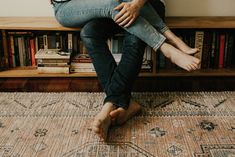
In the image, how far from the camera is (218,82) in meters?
2.06

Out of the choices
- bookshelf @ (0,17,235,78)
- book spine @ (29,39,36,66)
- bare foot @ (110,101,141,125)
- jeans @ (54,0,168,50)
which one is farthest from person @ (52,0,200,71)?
book spine @ (29,39,36,66)

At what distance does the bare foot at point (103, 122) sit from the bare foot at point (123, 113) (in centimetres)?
2

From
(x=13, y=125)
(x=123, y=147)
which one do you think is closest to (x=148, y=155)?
(x=123, y=147)

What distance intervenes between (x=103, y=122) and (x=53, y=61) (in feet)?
2.29

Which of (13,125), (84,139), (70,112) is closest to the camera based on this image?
(84,139)

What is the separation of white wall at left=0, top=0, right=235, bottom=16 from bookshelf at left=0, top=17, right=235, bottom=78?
0.23 feet

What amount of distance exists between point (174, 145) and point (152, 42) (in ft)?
1.56

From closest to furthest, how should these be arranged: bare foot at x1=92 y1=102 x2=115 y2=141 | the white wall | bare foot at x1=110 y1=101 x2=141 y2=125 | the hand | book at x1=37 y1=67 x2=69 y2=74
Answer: bare foot at x1=92 y1=102 x2=115 y2=141 → bare foot at x1=110 y1=101 x2=141 y2=125 → the hand → book at x1=37 y1=67 x2=69 y2=74 → the white wall

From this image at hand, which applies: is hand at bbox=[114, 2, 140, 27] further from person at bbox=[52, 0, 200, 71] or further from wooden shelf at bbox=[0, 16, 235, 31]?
wooden shelf at bbox=[0, 16, 235, 31]

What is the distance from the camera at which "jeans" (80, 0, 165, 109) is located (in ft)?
5.21

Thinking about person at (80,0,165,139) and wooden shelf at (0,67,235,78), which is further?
wooden shelf at (0,67,235,78)

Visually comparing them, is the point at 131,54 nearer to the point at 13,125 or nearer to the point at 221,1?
the point at 13,125

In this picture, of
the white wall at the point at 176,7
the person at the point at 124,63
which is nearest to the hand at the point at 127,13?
the person at the point at 124,63

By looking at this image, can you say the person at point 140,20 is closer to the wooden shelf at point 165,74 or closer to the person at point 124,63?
the person at point 124,63
